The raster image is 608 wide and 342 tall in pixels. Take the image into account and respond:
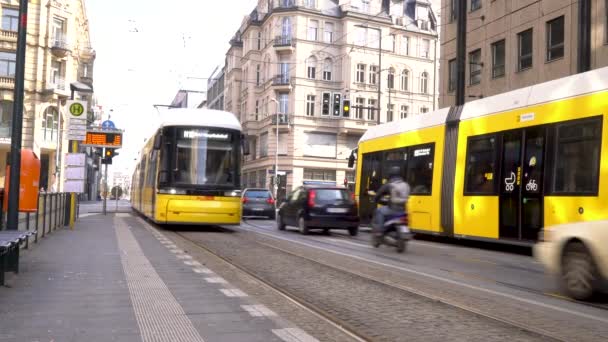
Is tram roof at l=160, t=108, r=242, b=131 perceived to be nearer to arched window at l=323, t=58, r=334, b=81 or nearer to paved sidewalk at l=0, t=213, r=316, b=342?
paved sidewalk at l=0, t=213, r=316, b=342

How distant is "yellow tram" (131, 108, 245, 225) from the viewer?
1798cm

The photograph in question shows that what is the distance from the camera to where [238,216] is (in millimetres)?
18562

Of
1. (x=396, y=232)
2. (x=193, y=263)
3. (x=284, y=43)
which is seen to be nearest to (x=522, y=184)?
(x=396, y=232)

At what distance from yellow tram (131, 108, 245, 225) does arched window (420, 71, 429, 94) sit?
45746 millimetres

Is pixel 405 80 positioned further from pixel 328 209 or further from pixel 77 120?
pixel 77 120

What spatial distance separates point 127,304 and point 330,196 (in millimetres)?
12798

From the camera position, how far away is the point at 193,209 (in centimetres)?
1800

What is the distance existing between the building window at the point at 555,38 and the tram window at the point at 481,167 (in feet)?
41.5

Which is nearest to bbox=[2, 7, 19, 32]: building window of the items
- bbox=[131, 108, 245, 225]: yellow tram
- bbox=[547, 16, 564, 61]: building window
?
bbox=[131, 108, 245, 225]: yellow tram

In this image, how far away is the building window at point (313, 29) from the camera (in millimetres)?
58094

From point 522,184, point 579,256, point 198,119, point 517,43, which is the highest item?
point 517,43

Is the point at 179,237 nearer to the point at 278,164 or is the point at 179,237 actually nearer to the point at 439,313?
the point at 439,313

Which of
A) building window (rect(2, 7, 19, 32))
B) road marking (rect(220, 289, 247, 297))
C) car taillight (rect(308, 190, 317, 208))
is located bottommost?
road marking (rect(220, 289, 247, 297))

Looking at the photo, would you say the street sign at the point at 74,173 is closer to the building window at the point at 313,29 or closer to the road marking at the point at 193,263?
the road marking at the point at 193,263
